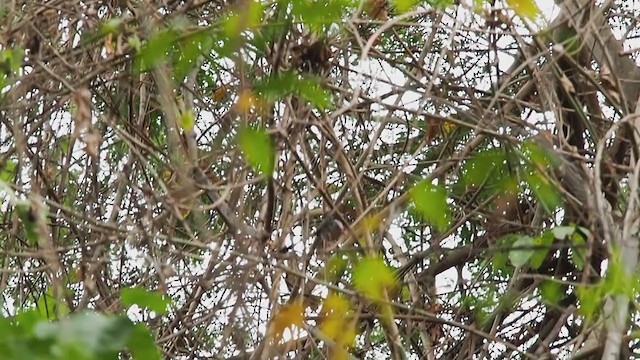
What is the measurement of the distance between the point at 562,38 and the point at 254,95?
1285mm

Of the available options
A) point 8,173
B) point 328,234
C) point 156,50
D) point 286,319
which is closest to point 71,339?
point 156,50

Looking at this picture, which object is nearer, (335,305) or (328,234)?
(335,305)

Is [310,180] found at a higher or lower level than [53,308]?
higher

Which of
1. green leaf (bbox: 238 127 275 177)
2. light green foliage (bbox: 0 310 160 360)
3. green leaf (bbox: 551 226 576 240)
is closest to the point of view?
light green foliage (bbox: 0 310 160 360)

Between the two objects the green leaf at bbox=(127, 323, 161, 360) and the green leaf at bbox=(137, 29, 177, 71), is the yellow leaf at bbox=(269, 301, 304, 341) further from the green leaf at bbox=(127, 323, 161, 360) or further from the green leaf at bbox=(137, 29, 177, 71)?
the green leaf at bbox=(127, 323, 161, 360)

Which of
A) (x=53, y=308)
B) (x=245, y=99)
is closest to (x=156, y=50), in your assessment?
(x=245, y=99)

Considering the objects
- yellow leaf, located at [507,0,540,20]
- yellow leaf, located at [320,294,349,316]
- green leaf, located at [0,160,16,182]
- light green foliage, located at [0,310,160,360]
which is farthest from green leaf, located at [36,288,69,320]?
yellow leaf, located at [507,0,540,20]

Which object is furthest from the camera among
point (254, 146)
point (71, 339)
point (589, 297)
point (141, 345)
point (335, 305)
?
point (335, 305)

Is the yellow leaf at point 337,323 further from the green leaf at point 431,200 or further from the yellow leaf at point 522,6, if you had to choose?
→ the yellow leaf at point 522,6

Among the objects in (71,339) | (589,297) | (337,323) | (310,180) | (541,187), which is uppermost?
(310,180)

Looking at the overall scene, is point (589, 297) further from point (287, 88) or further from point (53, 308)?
point (53, 308)

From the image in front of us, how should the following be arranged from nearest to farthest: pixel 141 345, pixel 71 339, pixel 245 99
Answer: pixel 71 339
pixel 141 345
pixel 245 99

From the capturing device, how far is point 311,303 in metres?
2.17

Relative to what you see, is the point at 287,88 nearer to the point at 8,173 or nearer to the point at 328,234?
the point at 328,234
